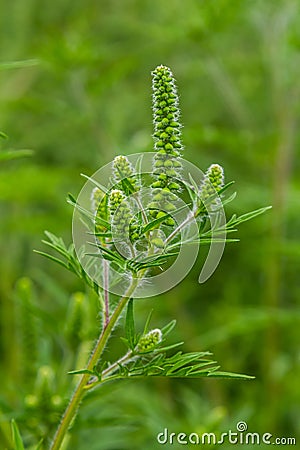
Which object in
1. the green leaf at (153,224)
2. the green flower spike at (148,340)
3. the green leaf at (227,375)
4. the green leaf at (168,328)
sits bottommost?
the green leaf at (227,375)

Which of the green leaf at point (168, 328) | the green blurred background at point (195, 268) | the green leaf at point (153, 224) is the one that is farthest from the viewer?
the green blurred background at point (195, 268)

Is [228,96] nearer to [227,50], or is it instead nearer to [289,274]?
[289,274]

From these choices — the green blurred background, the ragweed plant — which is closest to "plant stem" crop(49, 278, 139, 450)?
the ragweed plant

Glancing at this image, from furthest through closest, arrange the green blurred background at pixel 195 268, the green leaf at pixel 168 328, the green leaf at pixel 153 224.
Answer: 1. the green blurred background at pixel 195 268
2. the green leaf at pixel 168 328
3. the green leaf at pixel 153 224

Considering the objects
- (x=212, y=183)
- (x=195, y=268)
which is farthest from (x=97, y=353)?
(x=195, y=268)

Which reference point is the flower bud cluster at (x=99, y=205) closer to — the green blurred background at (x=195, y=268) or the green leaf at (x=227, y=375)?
the green leaf at (x=227, y=375)

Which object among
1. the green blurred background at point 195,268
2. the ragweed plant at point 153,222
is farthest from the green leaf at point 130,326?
the green blurred background at point 195,268

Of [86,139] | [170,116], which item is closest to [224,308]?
[86,139]

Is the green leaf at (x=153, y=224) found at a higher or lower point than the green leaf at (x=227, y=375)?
higher

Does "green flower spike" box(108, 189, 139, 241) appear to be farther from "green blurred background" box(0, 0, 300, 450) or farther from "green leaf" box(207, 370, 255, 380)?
"green blurred background" box(0, 0, 300, 450)
